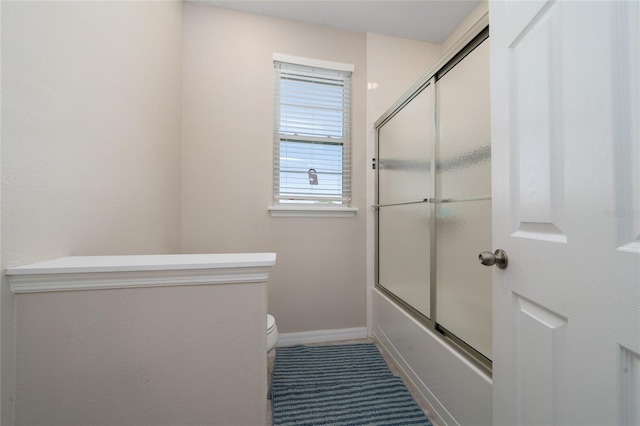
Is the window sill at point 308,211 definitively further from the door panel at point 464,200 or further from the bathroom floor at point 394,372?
the bathroom floor at point 394,372

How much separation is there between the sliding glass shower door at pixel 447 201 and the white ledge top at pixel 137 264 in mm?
911

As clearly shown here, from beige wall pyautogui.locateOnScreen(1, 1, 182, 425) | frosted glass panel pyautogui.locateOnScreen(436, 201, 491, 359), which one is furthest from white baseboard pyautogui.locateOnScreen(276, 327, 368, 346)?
beige wall pyautogui.locateOnScreen(1, 1, 182, 425)

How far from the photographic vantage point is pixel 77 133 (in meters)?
0.80

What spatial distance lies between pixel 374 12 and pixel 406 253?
1.83 meters

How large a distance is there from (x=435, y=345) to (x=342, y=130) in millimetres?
1631

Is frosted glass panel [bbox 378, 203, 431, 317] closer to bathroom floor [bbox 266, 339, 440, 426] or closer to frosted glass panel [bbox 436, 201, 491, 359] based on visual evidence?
frosted glass panel [bbox 436, 201, 491, 359]

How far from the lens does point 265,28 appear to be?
1.86m

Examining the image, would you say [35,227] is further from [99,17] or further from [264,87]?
[264,87]

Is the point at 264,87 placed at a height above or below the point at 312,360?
above

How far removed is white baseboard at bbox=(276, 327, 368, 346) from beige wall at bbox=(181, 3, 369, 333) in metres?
0.04

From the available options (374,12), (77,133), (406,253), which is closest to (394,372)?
(406,253)

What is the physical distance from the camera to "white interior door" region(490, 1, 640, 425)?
16.2 inches

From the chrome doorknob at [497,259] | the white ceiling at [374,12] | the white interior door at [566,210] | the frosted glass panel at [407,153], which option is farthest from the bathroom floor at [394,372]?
the white ceiling at [374,12]

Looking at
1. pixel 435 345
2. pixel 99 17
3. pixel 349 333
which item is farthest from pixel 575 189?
pixel 349 333
